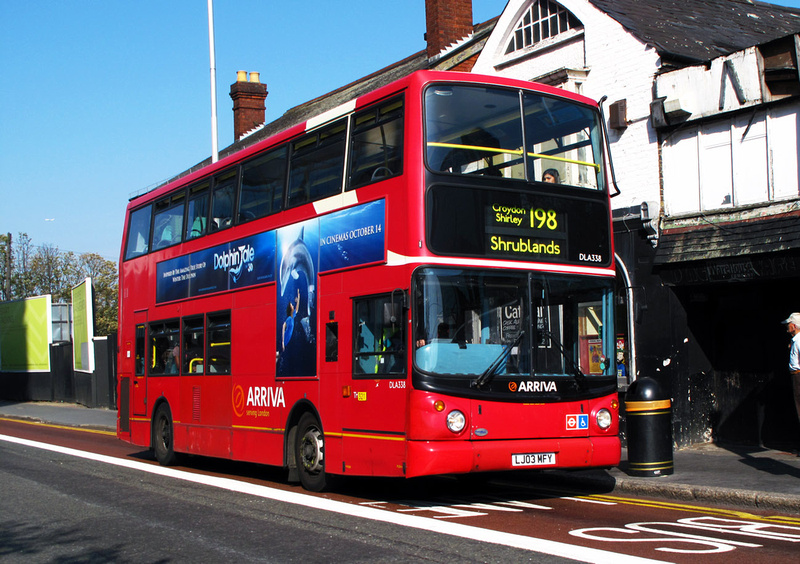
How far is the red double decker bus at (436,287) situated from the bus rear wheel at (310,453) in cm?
3

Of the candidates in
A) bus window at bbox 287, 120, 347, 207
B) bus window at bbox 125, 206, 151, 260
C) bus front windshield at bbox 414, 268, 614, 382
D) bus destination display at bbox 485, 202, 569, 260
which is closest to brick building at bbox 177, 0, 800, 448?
bus front windshield at bbox 414, 268, 614, 382

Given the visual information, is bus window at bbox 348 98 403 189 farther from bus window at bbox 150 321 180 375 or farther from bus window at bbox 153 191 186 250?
A: bus window at bbox 150 321 180 375

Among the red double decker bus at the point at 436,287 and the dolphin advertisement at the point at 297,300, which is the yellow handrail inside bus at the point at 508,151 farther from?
the dolphin advertisement at the point at 297,300

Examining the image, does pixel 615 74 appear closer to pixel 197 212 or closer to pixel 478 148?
pixel 478 148

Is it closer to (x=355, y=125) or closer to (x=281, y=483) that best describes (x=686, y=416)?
(x=281, y=483)

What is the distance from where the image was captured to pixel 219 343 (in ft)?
43.9

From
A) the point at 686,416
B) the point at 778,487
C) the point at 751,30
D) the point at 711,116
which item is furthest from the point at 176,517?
the point at 751,30

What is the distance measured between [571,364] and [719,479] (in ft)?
8.81

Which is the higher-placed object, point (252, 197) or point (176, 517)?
point (252, 197)

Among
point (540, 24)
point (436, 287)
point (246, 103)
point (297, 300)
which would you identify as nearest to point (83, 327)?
point (246, 103)

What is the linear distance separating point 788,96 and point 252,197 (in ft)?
26.3

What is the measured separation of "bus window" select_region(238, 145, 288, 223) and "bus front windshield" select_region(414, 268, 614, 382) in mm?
3732

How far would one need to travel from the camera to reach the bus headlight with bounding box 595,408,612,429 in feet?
32.4

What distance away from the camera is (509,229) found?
31.2 ft
